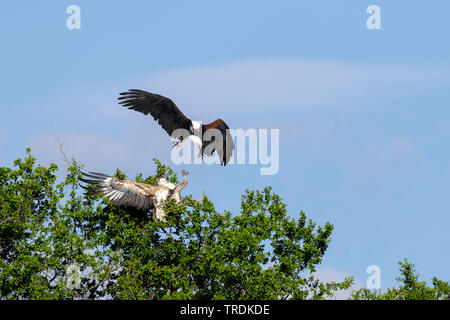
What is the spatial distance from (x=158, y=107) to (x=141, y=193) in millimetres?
5199

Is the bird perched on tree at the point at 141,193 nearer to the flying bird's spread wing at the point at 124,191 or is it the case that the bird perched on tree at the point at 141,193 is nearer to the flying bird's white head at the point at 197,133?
the flying bird's spread wing at the point at 124,191

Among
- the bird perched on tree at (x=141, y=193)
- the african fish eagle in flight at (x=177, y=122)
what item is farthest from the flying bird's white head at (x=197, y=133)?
the bird perched on tree at (x=141, y=193)

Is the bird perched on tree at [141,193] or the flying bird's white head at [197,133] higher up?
the flying bird's white head at [197,133]

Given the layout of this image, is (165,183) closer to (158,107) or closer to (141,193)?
(141,193)

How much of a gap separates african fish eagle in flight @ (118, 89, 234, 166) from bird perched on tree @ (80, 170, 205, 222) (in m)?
3.34

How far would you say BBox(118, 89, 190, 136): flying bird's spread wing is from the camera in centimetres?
3538

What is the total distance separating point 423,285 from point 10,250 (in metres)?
14.4

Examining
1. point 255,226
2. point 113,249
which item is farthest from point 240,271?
point 113,249

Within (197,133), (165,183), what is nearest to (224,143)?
(197,133)

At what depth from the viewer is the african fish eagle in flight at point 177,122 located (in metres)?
35.4

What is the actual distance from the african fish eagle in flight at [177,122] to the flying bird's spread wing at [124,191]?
3.89m

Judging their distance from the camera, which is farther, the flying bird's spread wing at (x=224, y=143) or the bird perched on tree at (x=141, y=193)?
the flying bird's spread wing at (x=224, y=143)

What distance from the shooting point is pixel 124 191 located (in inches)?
1249
